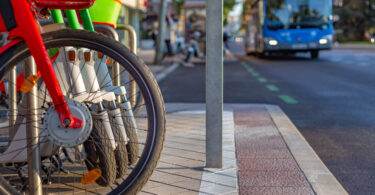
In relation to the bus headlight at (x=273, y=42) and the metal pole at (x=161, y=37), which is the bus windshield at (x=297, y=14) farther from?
the metal pole at (x=161, y=37)

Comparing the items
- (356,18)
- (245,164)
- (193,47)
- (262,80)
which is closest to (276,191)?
(245,164)

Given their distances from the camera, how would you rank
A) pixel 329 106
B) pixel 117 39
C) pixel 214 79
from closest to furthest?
pixel 214 79
pixel 117 39
pixel 329 106

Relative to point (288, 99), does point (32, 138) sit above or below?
above

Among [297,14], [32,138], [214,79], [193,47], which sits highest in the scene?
[297,14]

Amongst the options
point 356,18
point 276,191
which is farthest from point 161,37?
point 356,18

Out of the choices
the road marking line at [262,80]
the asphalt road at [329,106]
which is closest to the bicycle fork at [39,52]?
the asphalt road at [329,106]

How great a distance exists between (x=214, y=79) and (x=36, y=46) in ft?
5.36

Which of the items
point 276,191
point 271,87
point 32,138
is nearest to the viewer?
point 32,138

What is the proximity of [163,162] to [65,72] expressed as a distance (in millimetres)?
1454

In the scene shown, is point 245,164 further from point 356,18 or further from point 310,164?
point 356,18

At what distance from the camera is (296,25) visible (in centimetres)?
2555

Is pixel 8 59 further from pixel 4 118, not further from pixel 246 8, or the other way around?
pixel 246 8

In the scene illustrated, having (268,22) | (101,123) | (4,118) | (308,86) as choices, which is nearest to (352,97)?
(308,86)

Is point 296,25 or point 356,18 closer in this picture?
point 296,25
